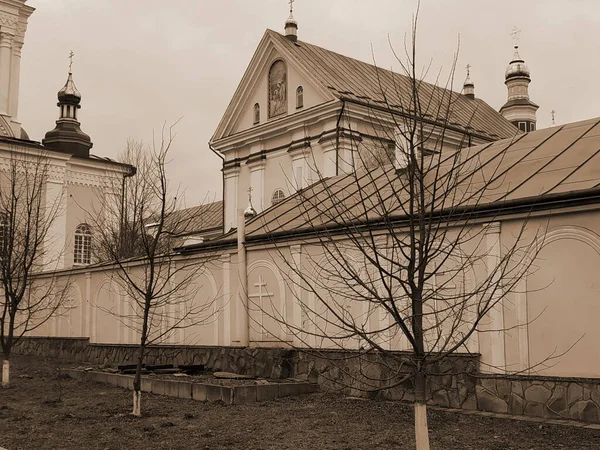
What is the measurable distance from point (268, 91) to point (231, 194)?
16.5 feet

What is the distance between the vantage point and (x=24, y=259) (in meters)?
14.7

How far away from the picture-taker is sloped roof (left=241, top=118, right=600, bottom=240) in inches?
406

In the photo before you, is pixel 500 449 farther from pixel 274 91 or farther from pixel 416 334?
pixel 274 91

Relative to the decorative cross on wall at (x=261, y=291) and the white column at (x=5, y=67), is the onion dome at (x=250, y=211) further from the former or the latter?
the white column at (x=5, y=67)

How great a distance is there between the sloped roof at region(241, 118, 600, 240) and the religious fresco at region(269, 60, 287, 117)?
47.9 feet

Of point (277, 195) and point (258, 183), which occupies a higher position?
point (258, 183)

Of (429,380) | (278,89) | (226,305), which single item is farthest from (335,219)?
(278,89)

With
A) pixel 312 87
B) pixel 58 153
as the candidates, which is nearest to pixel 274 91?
pixel 312 87

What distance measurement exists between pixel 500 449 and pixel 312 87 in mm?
21809

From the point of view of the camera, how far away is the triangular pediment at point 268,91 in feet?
92.5

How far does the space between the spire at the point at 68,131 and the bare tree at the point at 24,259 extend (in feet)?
11.9

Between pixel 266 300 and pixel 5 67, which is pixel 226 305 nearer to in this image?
pixel 266 300

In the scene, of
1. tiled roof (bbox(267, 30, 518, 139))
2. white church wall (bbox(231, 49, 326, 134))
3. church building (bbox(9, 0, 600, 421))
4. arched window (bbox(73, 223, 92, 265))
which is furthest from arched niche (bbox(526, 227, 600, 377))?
→ arched window (bbox(73, 223, 92, 265))

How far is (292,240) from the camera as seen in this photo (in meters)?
13.8
